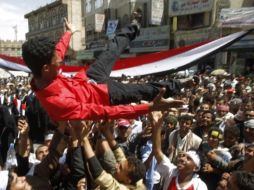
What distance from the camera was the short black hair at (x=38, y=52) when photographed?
Result: 2566 mm

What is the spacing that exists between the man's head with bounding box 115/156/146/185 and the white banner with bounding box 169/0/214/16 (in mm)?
20029

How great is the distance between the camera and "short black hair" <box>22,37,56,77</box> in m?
2.57

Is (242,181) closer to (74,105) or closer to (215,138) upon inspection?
(74,105)

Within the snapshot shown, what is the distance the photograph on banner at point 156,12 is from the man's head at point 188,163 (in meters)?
22.5

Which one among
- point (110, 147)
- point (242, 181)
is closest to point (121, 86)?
point (110, 147)

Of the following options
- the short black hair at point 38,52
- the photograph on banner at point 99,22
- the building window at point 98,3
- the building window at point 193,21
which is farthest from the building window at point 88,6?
the short black hair at point 38,52

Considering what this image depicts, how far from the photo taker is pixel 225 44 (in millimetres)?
4727

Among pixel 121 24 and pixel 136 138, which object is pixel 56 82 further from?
pixel 121 24

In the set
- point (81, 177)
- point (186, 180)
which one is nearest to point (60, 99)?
point (81, 177)

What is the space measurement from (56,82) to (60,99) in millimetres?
179

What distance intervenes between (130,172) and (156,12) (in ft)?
76.0

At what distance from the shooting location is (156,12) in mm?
24969

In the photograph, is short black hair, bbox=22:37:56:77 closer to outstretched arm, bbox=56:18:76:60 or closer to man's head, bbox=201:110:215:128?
outstretched arm, bbox=56:18:76:60

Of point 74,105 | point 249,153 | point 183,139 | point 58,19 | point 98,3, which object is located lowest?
point 183,139
